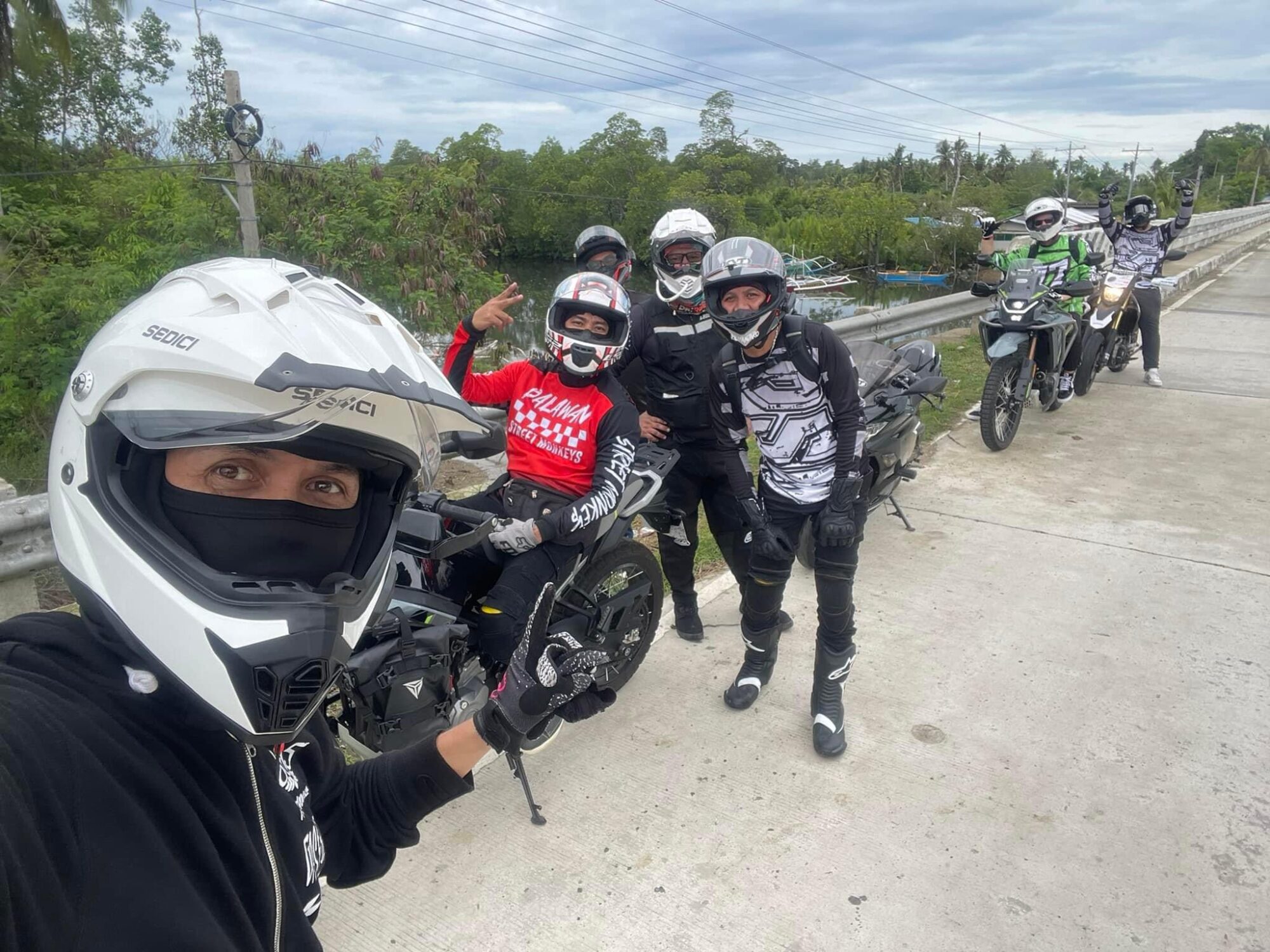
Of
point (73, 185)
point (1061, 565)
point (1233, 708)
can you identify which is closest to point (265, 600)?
point (1233, 708)

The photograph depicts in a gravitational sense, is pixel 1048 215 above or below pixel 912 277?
above

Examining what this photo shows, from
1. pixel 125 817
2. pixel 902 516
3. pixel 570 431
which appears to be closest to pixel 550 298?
pixel 570 431

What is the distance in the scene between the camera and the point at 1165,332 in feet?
40.9

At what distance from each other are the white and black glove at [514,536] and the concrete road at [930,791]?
0.82 m

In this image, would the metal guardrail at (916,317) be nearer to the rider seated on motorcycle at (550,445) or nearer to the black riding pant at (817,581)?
the black riding pant at (817,581)

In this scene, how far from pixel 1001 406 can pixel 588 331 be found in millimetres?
4814

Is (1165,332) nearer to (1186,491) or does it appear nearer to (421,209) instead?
(1186,491)

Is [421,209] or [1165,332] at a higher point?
[421,209]

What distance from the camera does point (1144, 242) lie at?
371 inches

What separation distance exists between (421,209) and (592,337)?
231 inches

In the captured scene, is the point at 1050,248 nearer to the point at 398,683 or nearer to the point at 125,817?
the point at 398,683

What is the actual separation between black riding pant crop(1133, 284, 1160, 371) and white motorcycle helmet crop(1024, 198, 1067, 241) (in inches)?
93.3

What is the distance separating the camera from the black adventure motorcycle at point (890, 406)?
15.2ft

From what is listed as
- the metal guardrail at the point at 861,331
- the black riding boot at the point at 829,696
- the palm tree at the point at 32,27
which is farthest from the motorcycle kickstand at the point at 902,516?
the palm tree at the point at 32,27
